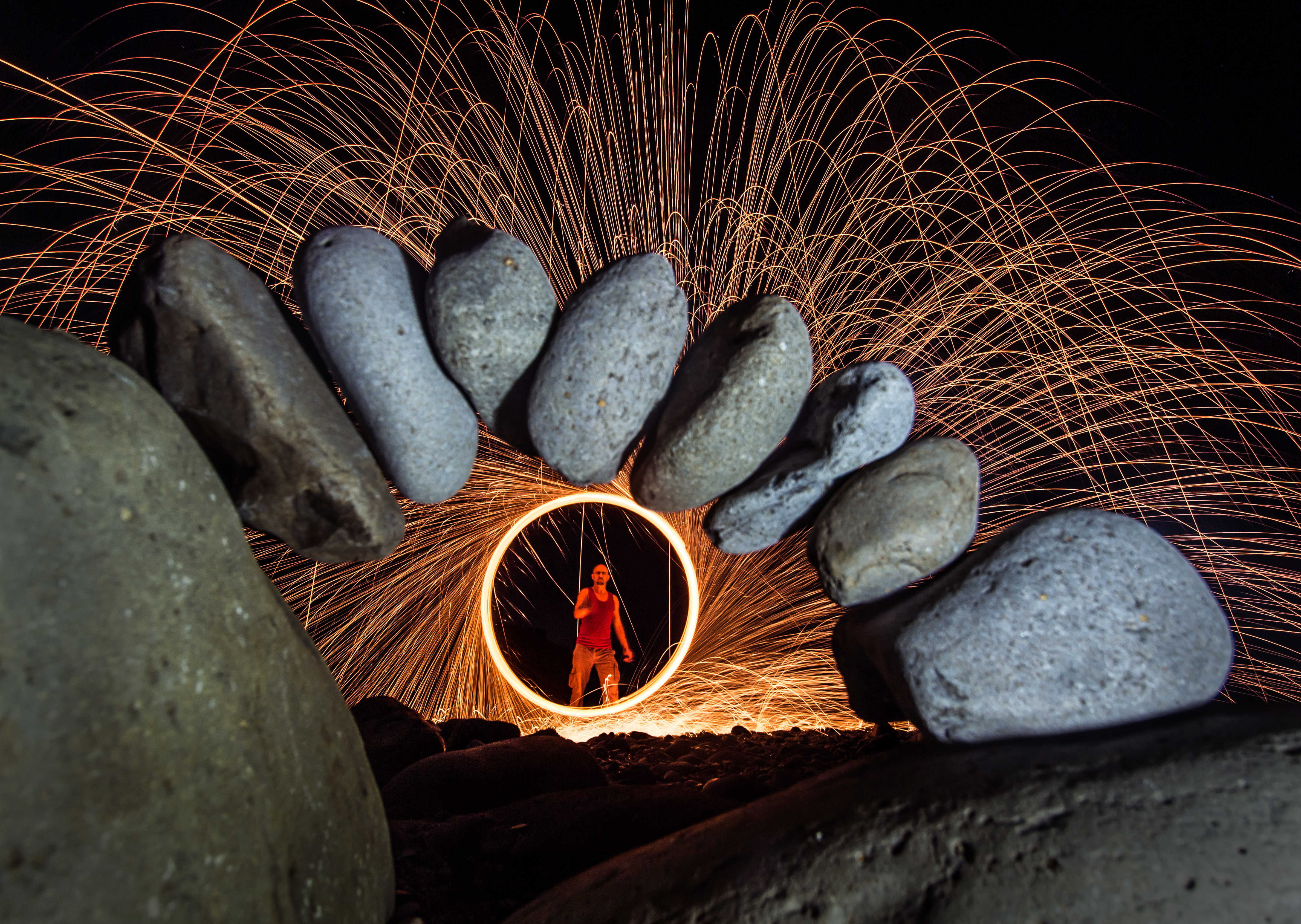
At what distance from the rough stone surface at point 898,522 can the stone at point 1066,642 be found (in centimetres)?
14

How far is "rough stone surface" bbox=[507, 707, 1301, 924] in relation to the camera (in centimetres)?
126

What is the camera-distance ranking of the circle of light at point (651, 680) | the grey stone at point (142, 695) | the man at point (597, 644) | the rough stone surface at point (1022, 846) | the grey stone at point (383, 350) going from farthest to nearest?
1. the man at point (597, 644)
2. the circle of light at point (651, 680)
3. the grey stone at point (383, 350)
4. the rough stone surface at point (1022, 846)
5. the grey stone at point (142, 695)

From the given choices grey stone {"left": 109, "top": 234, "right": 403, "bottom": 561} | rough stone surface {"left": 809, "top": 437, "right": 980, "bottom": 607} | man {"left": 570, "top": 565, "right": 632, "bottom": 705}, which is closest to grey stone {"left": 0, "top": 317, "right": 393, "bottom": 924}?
grey stone {"left": 109, "top": 234, "right": 403, "bottom": 561}

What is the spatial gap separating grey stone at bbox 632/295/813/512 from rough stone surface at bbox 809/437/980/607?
12.0 inches

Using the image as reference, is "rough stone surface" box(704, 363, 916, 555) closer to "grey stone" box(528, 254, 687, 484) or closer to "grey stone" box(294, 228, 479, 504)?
"grey stone" box(528, 254, 687, 484)

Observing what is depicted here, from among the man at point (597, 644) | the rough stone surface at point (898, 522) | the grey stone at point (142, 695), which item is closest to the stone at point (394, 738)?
the grey stone at point (142, 695)

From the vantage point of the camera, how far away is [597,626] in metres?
4.08

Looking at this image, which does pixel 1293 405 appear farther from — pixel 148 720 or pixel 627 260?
pixel 148 720

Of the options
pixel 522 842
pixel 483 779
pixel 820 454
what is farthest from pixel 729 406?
pixel 483 779

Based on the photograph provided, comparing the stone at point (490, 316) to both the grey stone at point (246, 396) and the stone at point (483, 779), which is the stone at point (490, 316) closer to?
the grey stone at point (246, 396)

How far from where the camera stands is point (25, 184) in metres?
3.25

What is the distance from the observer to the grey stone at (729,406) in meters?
1.83

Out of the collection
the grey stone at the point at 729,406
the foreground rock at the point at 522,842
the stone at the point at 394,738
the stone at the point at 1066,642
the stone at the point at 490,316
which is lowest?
the stone at the point at 394,738

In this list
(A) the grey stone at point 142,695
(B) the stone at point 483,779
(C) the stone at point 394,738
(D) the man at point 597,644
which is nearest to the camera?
(A) the grey stone at point 142,695
